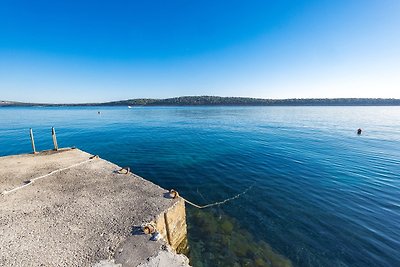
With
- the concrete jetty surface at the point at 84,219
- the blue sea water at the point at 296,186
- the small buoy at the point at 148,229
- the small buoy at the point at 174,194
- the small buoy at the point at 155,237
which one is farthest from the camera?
the blue sea water at the point at 296,186

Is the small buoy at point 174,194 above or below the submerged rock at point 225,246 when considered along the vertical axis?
above

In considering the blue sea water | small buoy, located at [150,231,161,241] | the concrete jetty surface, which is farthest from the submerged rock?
small buoy, located at [150,231,161,241]

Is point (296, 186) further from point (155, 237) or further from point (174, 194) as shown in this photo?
point (155, 237)

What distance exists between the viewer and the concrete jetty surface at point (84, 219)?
433cm

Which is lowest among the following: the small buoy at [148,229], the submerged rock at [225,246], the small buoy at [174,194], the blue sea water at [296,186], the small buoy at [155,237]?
the submerged rock at [225,246]

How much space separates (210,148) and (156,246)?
1598 cm

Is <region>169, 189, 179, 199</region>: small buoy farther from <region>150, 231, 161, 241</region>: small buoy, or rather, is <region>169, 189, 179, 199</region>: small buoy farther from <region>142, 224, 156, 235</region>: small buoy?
<region>150, 231, 161, 241</region>: small buoy

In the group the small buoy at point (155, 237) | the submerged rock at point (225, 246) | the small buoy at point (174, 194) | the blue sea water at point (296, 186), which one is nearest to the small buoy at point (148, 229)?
the small buoy at point (155, 237)

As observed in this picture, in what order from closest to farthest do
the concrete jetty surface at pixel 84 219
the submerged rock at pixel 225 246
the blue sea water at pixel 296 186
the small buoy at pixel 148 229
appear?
the concrete jetty surface at pixel 84 219 → the small buoy at pixel 148 229 → the submerged rock at pixel 225 246 → the blue sea water at pixel 296 186

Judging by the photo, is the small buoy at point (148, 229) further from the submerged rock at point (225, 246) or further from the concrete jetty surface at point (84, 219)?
the submerged rock at point (225, 246)

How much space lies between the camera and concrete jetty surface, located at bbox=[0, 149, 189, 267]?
433cm

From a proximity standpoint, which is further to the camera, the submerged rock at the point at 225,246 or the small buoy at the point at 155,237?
the submerged rock at the point at 225,246

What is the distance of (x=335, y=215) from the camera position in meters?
8.76

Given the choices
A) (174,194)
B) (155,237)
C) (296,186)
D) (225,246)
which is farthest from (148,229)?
(296,186)
